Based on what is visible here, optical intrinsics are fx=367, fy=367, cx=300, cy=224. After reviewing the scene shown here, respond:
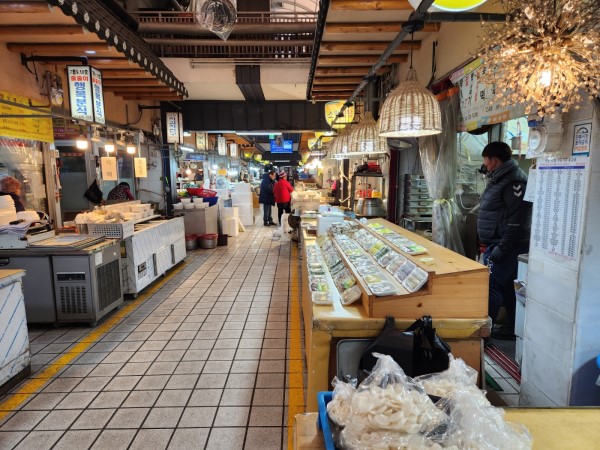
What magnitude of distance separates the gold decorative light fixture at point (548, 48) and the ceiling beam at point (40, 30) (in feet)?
17.1

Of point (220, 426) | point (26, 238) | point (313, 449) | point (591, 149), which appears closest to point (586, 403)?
point (591, 149)

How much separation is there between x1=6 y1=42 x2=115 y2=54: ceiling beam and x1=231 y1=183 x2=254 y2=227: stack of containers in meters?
8.95

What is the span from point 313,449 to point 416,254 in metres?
2.01

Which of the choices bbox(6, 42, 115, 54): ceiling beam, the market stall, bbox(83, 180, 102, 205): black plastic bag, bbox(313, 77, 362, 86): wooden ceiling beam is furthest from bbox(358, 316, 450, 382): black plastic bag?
bbox(83, 180, 102, 205): black plastic bag

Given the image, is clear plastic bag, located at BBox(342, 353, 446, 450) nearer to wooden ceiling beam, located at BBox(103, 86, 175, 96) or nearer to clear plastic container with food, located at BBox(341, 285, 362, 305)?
clear plastic container with food, located at BBox(341, 285, 362, 305)

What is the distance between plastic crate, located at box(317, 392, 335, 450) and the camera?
4.52 feet

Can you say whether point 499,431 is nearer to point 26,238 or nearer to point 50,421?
point 50,421

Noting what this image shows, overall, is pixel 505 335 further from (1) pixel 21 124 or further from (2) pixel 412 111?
(1) pixel 21 124

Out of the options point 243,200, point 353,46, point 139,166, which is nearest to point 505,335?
point 353,46

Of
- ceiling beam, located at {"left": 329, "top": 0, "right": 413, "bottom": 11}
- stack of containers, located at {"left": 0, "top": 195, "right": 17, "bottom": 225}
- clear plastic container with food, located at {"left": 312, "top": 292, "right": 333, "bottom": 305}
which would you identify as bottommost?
clear plastic container with food, located at {"left": 312, "top": 292, "right": 333, "bottom": 305}

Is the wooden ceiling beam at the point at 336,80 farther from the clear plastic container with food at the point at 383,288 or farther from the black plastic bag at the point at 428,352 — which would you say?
the black plastic bag at the point at 428,352

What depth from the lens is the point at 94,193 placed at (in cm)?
827

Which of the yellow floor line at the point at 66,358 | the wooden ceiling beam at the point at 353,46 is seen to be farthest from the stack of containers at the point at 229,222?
the wooden ceiling beam at the point at 353,46

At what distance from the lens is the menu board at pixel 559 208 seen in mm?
2379
